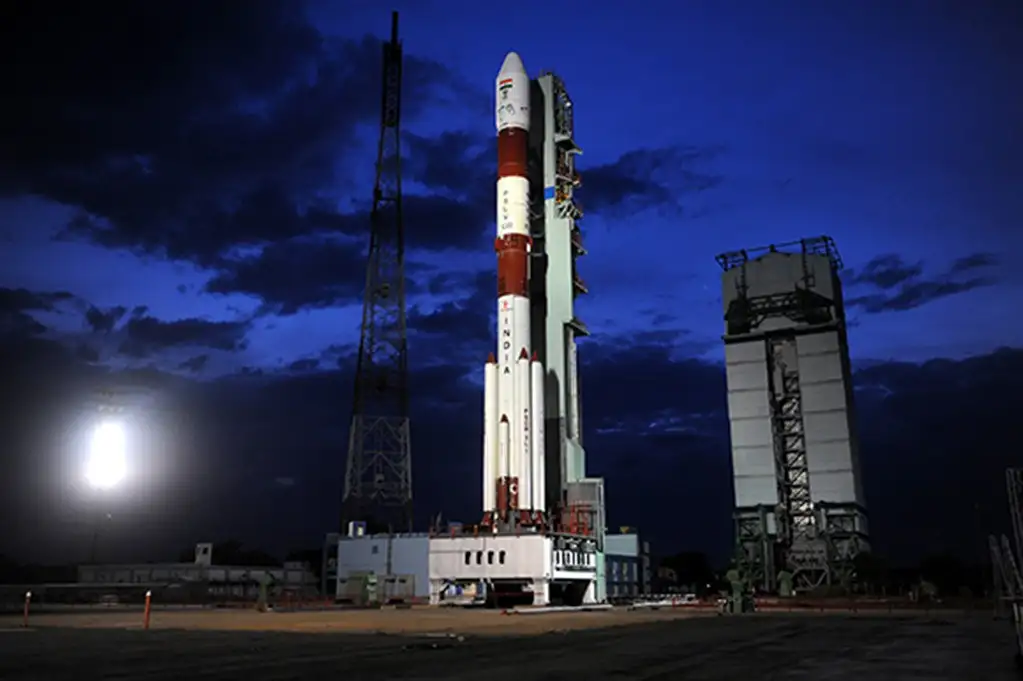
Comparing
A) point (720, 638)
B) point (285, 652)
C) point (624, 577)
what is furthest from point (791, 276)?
point (285, 652)

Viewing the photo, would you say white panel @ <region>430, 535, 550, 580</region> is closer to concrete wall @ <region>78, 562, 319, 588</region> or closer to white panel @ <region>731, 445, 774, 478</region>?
white panel @ <region>731, 445, 774, 478</region>

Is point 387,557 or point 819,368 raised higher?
point 819,368

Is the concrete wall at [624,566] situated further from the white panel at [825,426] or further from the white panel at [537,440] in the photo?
the white panel at [537,440]

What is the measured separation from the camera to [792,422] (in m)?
81.2

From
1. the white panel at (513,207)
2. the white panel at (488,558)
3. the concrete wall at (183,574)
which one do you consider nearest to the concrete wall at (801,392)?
the white panel at (488,558)

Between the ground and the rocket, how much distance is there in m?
25.8

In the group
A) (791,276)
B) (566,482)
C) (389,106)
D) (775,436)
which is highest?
(389,106)

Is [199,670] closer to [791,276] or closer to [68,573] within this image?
[791,276]

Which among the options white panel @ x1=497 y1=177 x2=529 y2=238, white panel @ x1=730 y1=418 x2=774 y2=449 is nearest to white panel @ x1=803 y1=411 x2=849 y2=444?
white panel @ x1=730 y1=418 x2=774 y2=449

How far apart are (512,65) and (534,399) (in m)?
25.8

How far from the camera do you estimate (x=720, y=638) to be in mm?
25922

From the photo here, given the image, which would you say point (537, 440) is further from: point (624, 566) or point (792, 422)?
point (792, 422)

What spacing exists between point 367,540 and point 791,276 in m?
47.2

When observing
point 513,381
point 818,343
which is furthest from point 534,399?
point 818,343
